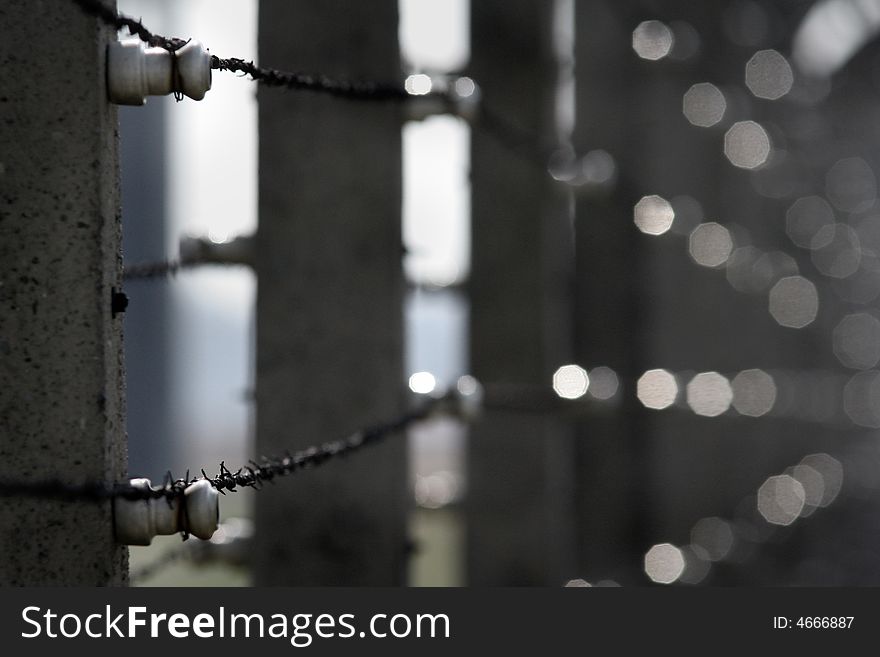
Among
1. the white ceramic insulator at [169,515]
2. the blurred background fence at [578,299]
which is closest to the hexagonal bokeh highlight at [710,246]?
the blurred background fence at [578,299]

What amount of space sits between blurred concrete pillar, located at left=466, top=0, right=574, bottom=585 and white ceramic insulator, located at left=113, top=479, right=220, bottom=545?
1515mm

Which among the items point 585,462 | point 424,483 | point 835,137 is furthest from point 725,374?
Answer: point 835,137

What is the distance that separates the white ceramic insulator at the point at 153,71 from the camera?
87cm

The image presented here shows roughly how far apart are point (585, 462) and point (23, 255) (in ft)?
7.66

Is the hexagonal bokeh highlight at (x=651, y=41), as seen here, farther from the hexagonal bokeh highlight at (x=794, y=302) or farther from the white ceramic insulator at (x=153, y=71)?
the white ceramic insulator at (x=153, y=71)

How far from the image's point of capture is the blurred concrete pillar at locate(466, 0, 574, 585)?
2.35m

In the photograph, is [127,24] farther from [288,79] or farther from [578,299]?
[578,299]

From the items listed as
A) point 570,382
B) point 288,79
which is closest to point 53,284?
point 288,79

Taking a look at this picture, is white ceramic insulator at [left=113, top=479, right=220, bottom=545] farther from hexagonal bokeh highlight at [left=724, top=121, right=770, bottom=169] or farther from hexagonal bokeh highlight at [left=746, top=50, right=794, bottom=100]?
hexagonal bokeh highlight at [left=746, top=50, right=794, bottom=100]

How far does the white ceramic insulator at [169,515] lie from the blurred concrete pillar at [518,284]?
1515 millimetres

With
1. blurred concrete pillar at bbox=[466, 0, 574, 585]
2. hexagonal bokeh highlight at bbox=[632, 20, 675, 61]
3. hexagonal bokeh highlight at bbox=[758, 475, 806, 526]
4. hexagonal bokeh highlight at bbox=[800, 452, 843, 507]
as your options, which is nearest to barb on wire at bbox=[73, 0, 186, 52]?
blurred concrete pillar at bbox=[466, 0, 574, 585]

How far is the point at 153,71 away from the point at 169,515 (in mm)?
335

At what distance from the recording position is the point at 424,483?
274 cm

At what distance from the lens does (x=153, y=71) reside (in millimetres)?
882
